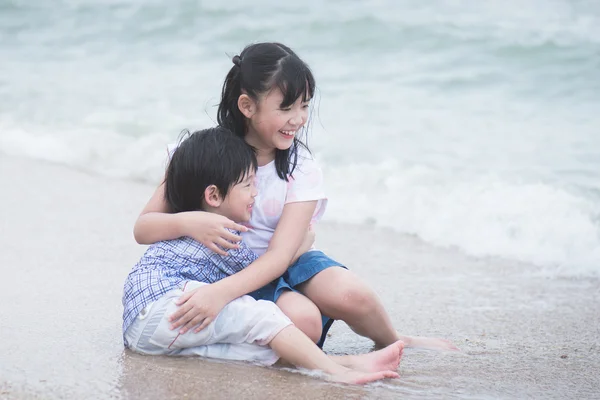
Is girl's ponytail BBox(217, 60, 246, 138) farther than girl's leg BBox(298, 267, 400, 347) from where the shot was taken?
Yes

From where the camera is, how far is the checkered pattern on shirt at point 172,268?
2.81 m

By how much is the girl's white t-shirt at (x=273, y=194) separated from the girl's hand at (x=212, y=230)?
19 cm

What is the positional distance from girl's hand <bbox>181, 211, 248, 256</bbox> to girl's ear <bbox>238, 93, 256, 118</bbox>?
0.39 metres

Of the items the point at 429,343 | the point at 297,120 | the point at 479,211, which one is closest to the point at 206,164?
the point at 297,120

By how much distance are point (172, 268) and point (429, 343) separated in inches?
37.0

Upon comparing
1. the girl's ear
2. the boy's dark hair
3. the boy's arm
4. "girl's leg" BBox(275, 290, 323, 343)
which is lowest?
"girl's leg" BBox(275, 290, 323, 343)

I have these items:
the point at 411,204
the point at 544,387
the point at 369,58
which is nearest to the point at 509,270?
the point at 411,204

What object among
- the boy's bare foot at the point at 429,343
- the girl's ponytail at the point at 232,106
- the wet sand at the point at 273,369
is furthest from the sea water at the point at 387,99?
the girl's ponytail at the point at 232,106

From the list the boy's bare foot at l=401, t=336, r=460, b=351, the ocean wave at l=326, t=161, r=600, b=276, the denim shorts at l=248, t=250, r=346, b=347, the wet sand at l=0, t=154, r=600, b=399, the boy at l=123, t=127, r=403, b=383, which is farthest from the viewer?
the ocean wave at l=326, t=161, r=600, b=276

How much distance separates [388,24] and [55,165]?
17.0 feet

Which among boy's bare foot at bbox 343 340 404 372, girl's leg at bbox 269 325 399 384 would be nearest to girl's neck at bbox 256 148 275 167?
girl's leg at bbox 269 325 399 384

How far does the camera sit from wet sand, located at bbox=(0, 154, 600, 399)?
2561 millimetres

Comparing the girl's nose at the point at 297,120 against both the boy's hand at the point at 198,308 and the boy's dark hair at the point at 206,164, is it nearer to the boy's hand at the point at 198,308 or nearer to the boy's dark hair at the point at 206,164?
the boy's dark hair at the point at 206,164

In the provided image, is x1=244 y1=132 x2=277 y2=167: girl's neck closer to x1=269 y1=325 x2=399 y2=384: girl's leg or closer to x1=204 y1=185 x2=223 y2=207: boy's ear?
x1=204 y1=185 x2=223 y2=207: boy's ear
